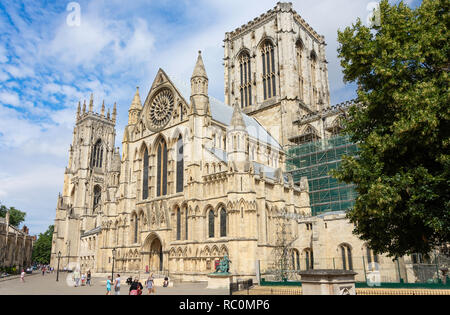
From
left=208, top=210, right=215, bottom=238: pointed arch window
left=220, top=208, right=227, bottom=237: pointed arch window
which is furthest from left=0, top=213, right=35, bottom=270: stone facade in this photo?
left=220, top=208, right=227, bottom=237: pointed arch window

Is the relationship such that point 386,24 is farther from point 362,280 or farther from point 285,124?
point 285,124

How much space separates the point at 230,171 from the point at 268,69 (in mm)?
28128

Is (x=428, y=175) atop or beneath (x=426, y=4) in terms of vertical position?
beneath

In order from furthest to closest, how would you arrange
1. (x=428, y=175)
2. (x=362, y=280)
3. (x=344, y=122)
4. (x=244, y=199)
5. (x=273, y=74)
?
(x=273, y=74)
(x=244, y=199)
(x=362, y=280)
(x=344, y=122)
(x=428, y=175)

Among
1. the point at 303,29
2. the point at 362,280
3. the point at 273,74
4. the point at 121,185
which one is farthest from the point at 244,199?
the point at 303,29

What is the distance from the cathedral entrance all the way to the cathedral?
0.32 feet

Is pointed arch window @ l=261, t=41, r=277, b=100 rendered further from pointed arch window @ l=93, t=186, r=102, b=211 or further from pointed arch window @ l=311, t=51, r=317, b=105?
pointed arch window @ l=93, t=186, r=102, b=211

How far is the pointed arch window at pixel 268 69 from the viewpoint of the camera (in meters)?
52.7

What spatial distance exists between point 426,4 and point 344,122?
5407mm

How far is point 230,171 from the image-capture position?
99.6 ft

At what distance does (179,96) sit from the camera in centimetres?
3744

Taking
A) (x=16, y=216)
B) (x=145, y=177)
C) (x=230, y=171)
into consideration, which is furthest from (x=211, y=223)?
(x=16, y=216)

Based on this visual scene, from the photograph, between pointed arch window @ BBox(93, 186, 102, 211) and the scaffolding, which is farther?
pointed arch window @ BBox(93, 186, 102, 211)

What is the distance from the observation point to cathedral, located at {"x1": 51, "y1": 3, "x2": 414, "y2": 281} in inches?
1184
